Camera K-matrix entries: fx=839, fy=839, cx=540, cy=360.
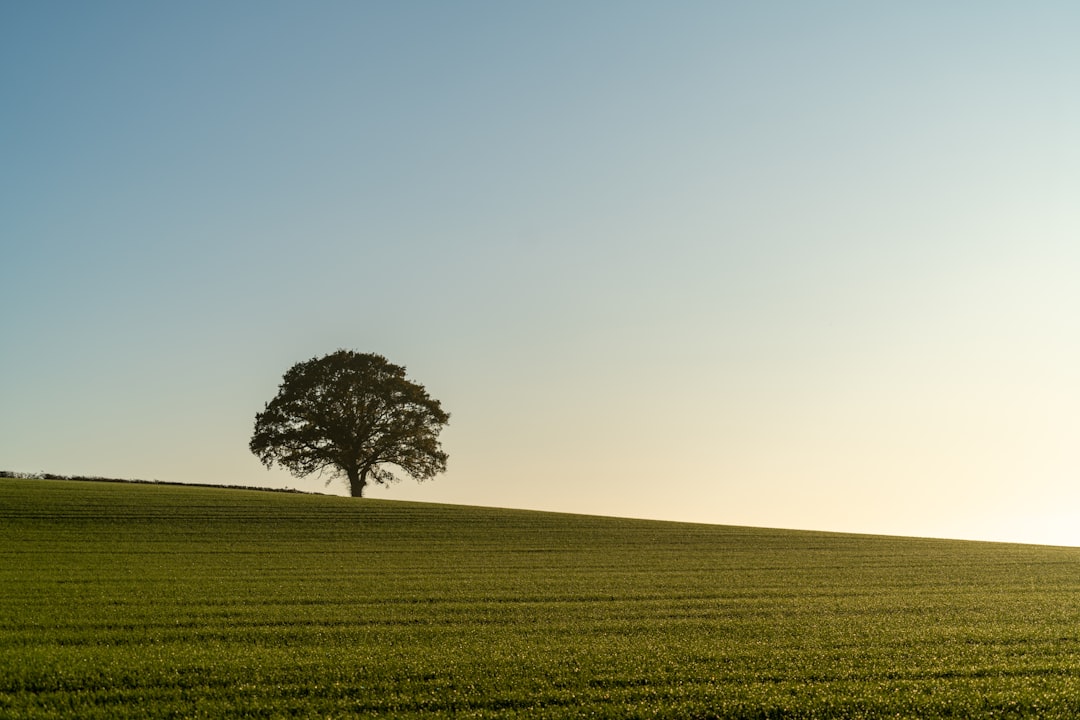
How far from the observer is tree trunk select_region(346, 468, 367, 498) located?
225 feet

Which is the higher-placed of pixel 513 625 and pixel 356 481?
pixel 356 481

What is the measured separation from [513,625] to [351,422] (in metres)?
49.6

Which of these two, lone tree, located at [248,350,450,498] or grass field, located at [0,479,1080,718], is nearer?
grass field, located at [0,479,1080,718]

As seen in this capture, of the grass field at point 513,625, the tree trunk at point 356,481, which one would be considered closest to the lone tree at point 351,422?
the tree trunk at point 356,481

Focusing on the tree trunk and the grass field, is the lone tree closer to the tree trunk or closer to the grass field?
the tree trunk

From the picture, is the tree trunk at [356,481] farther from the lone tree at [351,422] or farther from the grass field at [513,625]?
the grass field at [513,625]

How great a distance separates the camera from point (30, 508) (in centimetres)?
4453

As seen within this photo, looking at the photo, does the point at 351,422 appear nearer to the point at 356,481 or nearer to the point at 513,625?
the point at 356,481

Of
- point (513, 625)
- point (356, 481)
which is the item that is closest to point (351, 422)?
point (356, 481)

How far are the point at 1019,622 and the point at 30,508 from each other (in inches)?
1795

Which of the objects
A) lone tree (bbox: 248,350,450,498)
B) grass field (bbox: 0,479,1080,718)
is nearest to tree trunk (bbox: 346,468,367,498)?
lone tree (bbox: 248,350,450,498)

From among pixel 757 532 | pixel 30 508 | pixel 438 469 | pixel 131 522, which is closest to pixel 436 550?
pixel 131 522

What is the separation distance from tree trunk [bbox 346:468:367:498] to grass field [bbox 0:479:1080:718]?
25.2 metres

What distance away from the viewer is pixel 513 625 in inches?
840
